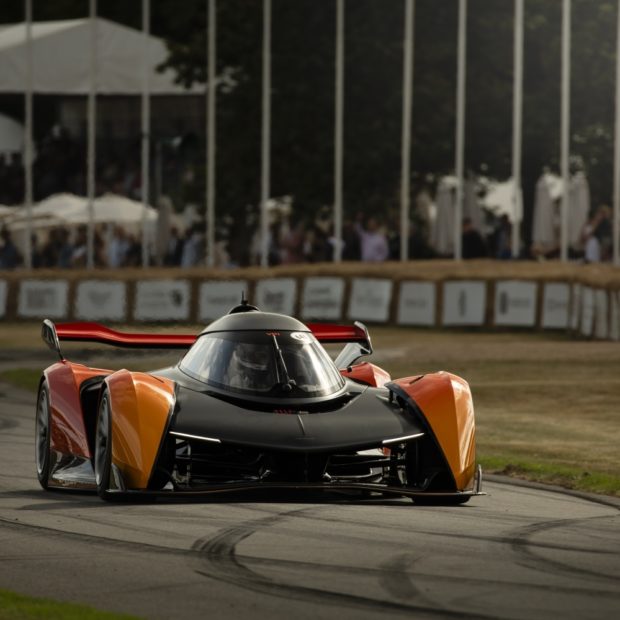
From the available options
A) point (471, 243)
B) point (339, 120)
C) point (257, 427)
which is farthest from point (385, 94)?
point (257, 427)

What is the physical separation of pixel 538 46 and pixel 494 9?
1.66 metres

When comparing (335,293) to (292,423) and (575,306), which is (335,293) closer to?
(575,306)

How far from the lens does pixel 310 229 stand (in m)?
49.9

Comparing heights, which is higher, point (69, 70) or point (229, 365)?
point (69, 70)

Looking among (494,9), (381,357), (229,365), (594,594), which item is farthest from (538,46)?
(594,594)

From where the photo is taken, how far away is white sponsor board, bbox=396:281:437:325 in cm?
3922

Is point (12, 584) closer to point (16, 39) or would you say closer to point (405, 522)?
point (405, 522)

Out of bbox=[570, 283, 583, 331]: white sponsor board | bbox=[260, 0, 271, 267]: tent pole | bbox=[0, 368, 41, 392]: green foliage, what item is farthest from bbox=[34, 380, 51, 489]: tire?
bbox=[260, 0, 271, 267]: tent pole

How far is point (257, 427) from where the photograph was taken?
12031mm

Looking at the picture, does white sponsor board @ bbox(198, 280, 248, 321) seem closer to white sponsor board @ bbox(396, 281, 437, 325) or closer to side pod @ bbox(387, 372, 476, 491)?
white sponsor board @ bbox(396, 281, 437, 325)

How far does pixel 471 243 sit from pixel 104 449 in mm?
31668

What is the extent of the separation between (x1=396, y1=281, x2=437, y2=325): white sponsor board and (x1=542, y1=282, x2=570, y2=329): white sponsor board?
268 centimetres

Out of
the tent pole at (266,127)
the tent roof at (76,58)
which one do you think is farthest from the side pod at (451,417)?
the tent roof at (76,58)

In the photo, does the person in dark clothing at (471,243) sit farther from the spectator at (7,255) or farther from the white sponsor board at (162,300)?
the spectator at (7,255)
